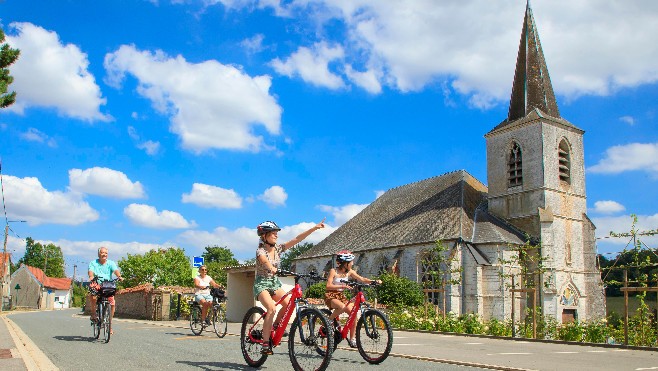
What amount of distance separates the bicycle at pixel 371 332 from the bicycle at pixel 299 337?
0.87 meters

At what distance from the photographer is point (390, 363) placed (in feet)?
26.6

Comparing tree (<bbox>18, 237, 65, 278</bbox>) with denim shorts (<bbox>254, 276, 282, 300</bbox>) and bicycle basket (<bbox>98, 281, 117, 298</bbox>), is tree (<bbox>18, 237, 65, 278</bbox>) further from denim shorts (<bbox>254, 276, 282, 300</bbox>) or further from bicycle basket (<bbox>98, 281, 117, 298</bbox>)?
denim shorts (<bbox>254, 276, 282, 300</bbox>)

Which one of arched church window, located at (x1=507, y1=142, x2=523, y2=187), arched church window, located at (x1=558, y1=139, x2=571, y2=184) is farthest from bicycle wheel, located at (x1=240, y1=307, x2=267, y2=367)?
arched church window, located at (x1=558, y1=139, x2=571, y2=184)

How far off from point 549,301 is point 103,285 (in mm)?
34020

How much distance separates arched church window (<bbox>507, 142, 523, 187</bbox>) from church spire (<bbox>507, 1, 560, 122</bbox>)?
2.66 meters

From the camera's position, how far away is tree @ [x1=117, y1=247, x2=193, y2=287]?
4731cm

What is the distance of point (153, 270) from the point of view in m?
48.0

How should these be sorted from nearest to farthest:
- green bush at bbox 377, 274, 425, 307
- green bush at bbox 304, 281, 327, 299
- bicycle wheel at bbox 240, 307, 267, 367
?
bicycle wheel at bbox 240, 307, 267, 367 < green bush at bbox 377, 274, 425, 307 < green bush at bbox 304, 281, 327, 299

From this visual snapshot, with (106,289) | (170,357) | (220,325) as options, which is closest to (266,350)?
(170,357)

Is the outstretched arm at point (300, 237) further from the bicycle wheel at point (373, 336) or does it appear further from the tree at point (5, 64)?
the tree at point (5, 64)

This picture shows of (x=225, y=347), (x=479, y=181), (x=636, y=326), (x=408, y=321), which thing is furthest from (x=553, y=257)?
(x=225, y=347)

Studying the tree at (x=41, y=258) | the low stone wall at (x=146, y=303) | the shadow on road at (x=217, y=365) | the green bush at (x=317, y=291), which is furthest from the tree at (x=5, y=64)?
the tree at (x=41, y=258)

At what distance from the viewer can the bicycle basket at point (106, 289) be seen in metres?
10.7

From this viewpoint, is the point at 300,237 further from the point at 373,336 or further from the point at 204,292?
the point at 204,292
